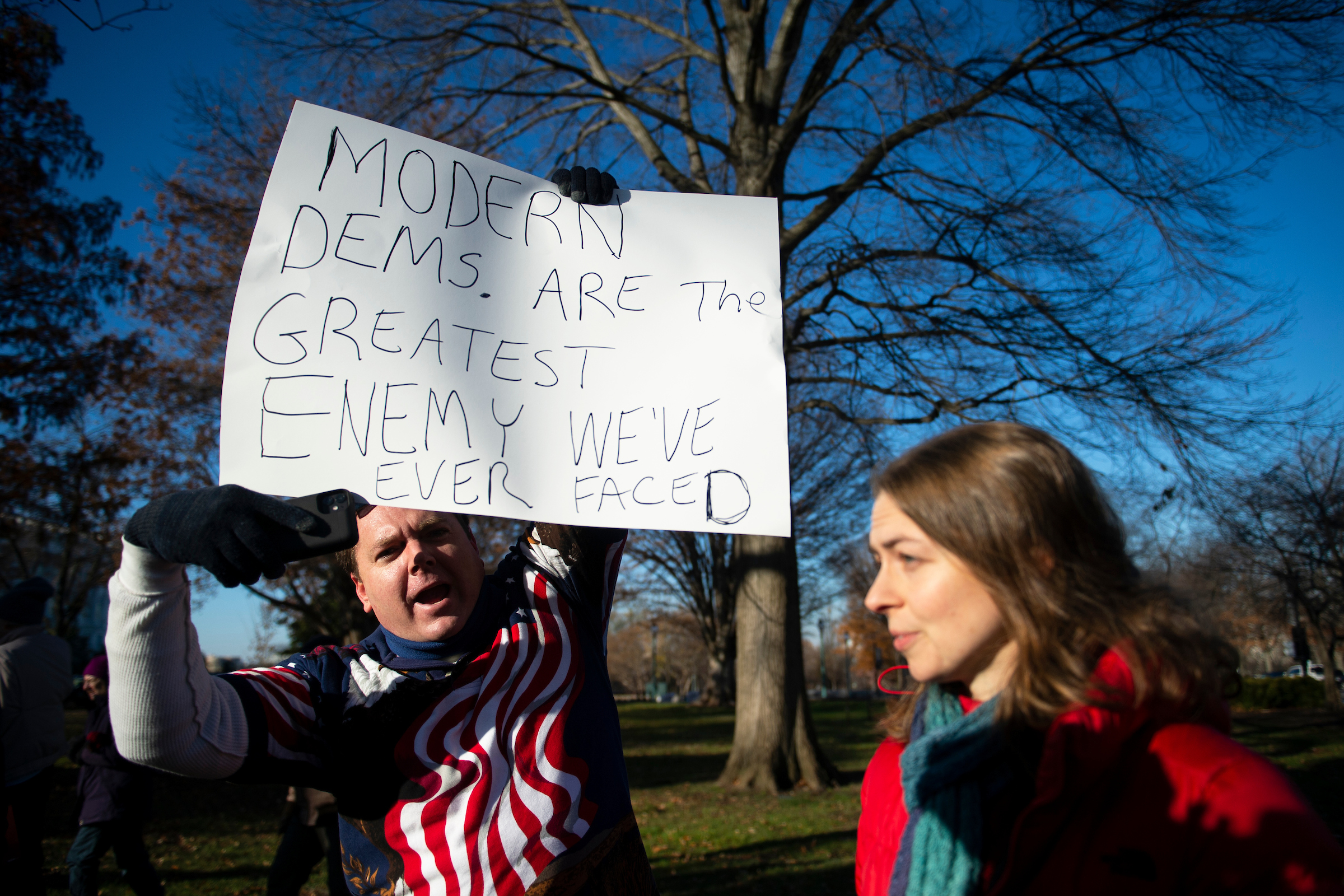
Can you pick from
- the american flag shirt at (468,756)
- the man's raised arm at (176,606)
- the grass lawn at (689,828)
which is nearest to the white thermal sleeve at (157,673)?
the man's raised arm at (176,606)

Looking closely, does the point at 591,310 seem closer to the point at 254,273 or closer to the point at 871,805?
the point at 254,273

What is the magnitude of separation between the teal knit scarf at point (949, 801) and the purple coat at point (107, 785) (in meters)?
5.41

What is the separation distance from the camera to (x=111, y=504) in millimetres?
13898

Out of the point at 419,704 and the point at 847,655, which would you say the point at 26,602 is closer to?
the point at 419,704

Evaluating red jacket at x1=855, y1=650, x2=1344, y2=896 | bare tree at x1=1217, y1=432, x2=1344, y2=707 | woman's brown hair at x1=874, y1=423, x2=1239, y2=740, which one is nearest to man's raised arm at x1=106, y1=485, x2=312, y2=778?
woman's brown hair at x1=874, y1=423, x2=1239, y2=740

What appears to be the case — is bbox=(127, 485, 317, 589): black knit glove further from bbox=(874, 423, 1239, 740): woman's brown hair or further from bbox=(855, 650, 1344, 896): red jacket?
bbox=(855, 650, 1344, 896): red jacket

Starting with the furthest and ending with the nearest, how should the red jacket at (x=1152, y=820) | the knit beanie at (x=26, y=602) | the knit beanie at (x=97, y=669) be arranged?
the knit beanie at (x=97, y=669)
the knit beanie at (x=26, y=602)
the red jacket at (x=1152, y=820)

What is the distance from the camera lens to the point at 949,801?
1324 mm

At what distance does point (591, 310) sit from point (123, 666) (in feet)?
3.79

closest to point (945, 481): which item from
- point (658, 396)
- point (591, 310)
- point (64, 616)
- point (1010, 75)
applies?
point (658, 396)

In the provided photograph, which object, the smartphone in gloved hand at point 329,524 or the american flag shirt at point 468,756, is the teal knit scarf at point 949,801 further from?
the smartphone in gloved hand at point 329,524

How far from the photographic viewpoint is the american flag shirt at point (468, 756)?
167 cm

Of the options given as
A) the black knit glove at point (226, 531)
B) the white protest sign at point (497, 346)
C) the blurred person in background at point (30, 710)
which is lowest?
the blurred person in background at point (30, 710)

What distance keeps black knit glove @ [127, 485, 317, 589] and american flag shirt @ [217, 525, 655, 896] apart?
1.51 feet
